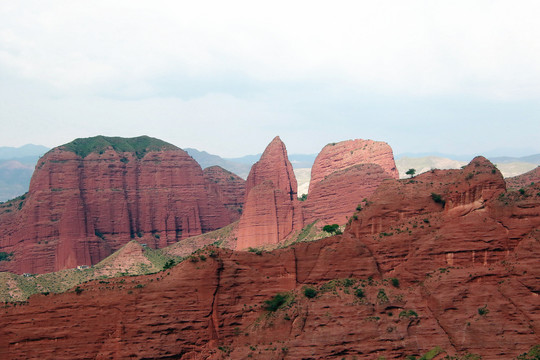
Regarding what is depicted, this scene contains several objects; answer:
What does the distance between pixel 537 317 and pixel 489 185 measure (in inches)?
534

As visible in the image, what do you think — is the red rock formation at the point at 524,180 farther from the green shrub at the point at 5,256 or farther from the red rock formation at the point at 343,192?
the green shrub at the point at 5,256

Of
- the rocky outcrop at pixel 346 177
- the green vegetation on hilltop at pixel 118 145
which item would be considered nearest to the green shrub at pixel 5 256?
the green vegetation on hilltop at pixel 118 145

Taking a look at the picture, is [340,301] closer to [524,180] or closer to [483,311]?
[483,311]

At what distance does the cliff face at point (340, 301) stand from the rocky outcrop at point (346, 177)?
25.0m

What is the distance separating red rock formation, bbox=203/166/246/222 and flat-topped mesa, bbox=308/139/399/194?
32.6 meters

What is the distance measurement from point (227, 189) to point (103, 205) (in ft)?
106

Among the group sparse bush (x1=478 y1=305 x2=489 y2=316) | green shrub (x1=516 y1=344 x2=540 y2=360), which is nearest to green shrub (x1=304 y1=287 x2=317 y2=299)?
sparse bush (x1=478 y1=305 x2=489 y2=316)

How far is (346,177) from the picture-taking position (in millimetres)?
124000

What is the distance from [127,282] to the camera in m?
86.0

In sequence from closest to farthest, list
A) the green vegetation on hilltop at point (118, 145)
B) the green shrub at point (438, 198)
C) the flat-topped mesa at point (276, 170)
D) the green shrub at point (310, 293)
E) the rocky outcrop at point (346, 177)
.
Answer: the green shrub at point (310, 293) < the green shrub at point (438, 198) < the rocky outcrop at point (346, 177) < the flat-topped mesa at point (276, 170) < the green vegetation on hilltop at point (118, 145)

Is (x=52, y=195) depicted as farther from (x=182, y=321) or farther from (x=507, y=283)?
(x=507, y=283)

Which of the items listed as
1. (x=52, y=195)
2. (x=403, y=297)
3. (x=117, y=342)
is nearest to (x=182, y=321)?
(x=117, y=342)

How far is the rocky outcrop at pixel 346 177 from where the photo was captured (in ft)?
397

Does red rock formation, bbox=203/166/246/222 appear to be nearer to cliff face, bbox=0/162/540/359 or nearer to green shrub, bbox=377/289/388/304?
cliff face, bbox=0/162/540/359
